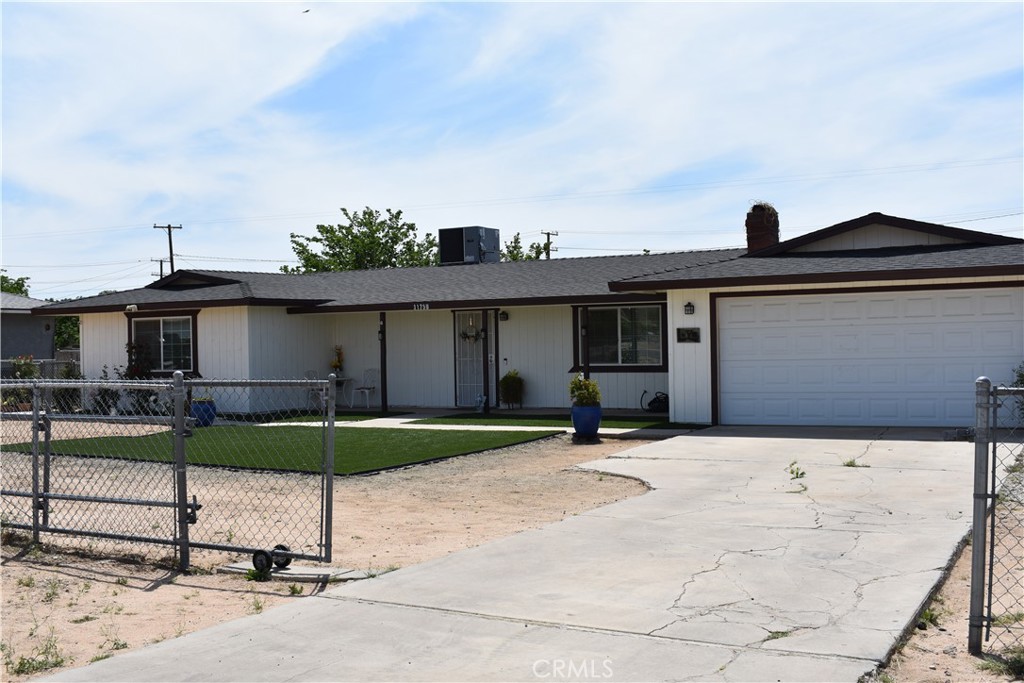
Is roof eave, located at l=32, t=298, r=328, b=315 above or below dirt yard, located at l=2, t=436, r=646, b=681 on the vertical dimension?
above

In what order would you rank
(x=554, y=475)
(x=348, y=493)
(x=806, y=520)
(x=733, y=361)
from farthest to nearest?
(x=733, y=361), (x=554, y=475), (x=348, y=493), (x=806, y=520)

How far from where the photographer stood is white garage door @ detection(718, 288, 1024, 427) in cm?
1567

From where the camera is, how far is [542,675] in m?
Answer: 4.94

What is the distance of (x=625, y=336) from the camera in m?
20.9

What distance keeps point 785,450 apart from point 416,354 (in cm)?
1169

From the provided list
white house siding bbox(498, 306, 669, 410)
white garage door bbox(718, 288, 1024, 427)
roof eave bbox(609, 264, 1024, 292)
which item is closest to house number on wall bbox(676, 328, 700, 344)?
white garage door bbox(718, 288, 1024, 427)

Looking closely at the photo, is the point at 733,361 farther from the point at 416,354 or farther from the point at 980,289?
the point at 416,354

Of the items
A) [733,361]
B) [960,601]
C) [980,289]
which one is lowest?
[960,601]

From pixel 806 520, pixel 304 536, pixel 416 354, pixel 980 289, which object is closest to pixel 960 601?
pixel 806 520

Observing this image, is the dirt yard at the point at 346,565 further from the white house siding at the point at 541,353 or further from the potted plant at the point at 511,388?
the potted plant at the point at 511,388

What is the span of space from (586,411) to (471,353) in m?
7.51

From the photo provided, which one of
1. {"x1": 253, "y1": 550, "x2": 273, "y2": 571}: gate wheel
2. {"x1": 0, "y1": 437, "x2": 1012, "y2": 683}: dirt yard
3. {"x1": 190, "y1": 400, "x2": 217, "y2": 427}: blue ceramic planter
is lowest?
{"x1": 0, "y1": 437, "x2": 1012, "y2": 683}: dirt yard

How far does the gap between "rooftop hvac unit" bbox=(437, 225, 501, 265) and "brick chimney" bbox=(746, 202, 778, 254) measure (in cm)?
1028

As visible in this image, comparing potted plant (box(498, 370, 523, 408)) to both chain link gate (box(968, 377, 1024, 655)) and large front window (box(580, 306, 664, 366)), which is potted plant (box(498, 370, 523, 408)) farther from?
chain link gate (box(968, 377, 1024, 655))
